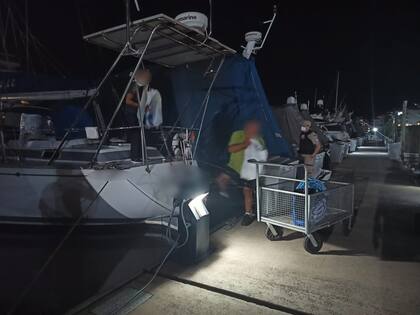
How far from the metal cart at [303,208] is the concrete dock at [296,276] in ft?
0.71

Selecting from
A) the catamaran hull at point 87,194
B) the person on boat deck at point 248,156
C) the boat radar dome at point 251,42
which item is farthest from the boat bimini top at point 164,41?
the boat radar dome at point 251,42

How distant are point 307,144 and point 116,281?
4551 mm

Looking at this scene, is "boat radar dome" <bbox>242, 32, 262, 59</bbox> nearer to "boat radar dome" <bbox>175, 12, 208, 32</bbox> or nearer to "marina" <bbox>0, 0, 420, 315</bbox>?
"marina" <bbox>0, 0, 420, 315</bbox>

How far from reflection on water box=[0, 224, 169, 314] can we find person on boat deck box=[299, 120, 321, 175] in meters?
3.37

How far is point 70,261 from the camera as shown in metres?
4.06

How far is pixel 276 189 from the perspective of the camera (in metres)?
4.21

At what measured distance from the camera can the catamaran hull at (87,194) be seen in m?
4.46

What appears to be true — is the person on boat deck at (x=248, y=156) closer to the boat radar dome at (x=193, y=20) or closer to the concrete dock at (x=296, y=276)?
the concrete dock at (x=296, y=276)

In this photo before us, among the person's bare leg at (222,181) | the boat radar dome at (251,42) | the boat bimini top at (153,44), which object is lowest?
the person's bare leg at (222,181)

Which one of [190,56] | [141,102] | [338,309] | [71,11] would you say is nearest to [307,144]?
[190,56]

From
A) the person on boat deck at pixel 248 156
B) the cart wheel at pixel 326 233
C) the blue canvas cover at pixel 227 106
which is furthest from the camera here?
the blue canvas cover at pixel 227 106

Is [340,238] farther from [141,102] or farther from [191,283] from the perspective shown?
[141,102]

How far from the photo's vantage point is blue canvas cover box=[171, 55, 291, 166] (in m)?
7.25

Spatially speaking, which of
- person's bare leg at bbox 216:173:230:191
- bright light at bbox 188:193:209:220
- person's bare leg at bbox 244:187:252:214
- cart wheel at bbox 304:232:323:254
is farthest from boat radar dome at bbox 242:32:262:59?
cart wheel at bbox 304:232:323:254
